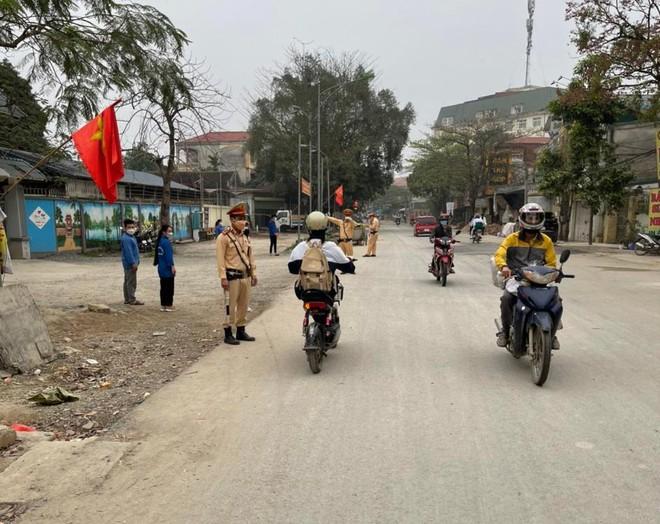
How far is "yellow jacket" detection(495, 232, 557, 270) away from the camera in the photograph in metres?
5.91

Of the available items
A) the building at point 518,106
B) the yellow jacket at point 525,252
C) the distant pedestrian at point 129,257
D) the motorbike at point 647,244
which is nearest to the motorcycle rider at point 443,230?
the distant pedestrian at point 129,257

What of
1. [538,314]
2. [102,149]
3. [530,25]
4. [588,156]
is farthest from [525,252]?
[530,25]

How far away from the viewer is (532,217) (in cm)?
580

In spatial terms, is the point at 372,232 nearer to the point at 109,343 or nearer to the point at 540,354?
the point at 109,343

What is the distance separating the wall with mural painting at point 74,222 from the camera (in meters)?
20.3

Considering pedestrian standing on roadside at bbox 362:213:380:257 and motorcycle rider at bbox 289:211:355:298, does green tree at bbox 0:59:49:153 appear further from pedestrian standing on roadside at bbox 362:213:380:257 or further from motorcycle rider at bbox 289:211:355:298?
pedestrian standing on roadside at bbox 362:213:380:257

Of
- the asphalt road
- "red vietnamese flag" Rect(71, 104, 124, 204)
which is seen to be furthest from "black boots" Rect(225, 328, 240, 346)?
"red vietnamese flag" Rect(71, 104, 124, 204)

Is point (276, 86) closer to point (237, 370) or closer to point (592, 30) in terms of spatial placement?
point (592, 30)

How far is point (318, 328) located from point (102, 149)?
356 cm

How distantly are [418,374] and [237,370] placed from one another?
1.87 meters

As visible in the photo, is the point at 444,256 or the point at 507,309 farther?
the point at 444,256

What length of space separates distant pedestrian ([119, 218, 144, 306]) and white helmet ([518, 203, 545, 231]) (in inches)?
271

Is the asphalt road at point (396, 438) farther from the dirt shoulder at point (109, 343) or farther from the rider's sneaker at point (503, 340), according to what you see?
the dirt shoulder at point (109, 343)

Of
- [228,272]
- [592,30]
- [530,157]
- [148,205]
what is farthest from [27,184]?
[530,157]
